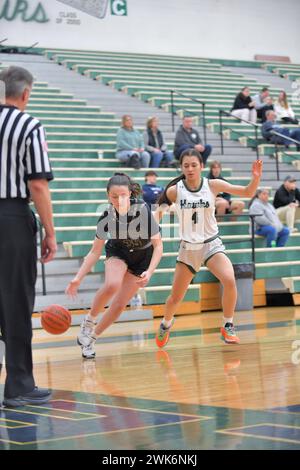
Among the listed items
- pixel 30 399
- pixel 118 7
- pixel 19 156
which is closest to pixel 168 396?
pixel 30 399

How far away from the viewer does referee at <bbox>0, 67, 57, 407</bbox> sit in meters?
5.65

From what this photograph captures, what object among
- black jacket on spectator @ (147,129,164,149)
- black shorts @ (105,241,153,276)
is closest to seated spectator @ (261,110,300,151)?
black jacket on spectator @ (147,129,164,149)

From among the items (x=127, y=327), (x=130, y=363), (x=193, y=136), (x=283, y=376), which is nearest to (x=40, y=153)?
(x=283, y=376)

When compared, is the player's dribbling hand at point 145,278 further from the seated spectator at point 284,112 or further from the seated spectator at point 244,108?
the seated spectator at point 284,112

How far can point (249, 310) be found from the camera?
14531 millimetres

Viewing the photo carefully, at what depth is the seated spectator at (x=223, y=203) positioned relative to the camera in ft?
51.2

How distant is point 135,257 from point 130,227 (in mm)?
308

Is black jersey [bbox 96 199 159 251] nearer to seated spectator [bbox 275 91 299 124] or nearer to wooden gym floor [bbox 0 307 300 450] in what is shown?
wooden gym floor [bbox 0 307 300 450]

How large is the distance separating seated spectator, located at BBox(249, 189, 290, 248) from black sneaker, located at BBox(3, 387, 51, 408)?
9.97 metres

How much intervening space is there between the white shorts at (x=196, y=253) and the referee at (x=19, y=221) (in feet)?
11.0

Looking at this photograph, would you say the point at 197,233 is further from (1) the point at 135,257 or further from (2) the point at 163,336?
(2) the point at 163,336

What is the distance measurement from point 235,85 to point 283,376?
19.5 metres
